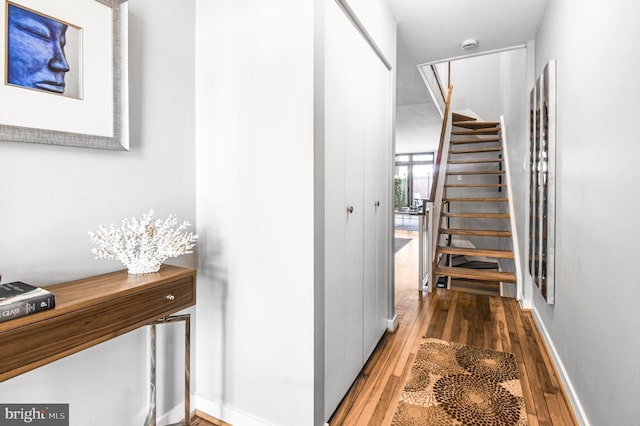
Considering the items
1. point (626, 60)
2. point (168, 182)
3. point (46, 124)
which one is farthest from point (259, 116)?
point (626, 60)

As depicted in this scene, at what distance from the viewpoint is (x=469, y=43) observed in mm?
3115

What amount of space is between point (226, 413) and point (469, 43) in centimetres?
354

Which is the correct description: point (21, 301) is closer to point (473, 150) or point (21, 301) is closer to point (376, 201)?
point (376, 201)

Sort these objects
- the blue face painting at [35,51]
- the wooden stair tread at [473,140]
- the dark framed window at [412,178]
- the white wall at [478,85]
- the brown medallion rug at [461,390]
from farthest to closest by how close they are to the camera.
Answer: the dark framed window at [412,178] < the white wall at [478,85] < the wooden stair tread at [473,140] < the brown medallion rug at [461,390] < the blue face painting at [35,51]

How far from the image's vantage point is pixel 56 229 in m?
1.16

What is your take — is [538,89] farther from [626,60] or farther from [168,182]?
[168,182]

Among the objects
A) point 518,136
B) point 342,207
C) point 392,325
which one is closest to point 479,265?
point 518,136

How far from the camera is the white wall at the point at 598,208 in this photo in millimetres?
1178

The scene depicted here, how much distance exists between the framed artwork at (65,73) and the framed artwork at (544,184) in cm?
255

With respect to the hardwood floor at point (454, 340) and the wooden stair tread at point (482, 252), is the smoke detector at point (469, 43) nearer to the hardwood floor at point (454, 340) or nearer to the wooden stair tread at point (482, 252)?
the wooden stair tread at point (482, 252)

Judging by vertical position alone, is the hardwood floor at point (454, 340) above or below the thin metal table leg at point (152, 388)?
below

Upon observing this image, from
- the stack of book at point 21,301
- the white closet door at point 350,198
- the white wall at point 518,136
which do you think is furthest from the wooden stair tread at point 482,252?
the stack of book at point 21,301

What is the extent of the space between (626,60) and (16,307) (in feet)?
6.91

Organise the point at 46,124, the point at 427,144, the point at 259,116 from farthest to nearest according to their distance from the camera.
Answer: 1. the point at 427,144
2. the point at 259,116
3. the point at 46,124
